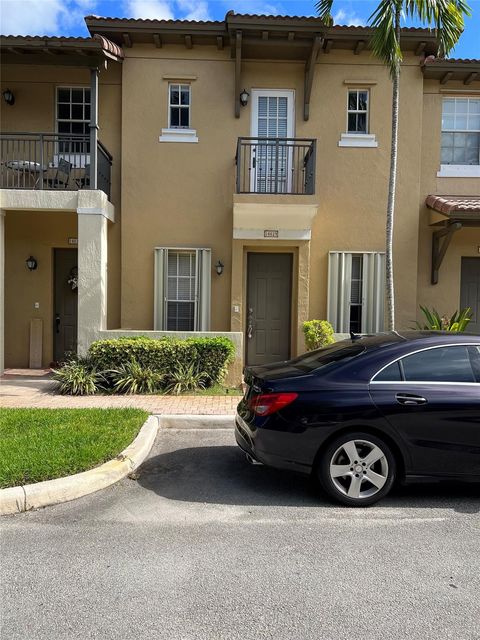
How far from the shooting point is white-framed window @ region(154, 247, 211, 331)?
34.7 ft

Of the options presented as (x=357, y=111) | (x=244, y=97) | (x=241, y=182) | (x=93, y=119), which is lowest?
(x=241, y=182)

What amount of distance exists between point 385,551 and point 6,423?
4671 millimetres

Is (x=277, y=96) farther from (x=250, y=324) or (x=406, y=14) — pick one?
(x=250, y=324)

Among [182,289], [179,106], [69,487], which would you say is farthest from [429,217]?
[69,487]

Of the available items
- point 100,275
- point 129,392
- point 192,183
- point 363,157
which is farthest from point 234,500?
point 363,157

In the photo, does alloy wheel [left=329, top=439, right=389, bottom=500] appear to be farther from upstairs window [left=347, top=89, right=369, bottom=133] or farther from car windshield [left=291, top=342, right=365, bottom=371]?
upstairs window [left=347, top=89, right=369, bottom=133]

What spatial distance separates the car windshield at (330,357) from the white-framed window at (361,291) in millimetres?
5368

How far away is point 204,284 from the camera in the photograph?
10.6 meters

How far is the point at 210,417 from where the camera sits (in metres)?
6.88

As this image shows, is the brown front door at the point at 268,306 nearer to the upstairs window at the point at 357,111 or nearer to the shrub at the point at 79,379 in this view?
the upstairs window at the point at 357,111

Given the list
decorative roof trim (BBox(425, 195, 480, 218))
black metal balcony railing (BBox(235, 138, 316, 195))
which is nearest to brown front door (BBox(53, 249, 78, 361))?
black metal balcony railing (BBox(235, 138, 316, 195))

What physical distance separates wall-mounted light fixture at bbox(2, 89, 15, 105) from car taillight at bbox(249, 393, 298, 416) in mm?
9623

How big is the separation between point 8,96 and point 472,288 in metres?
10.9

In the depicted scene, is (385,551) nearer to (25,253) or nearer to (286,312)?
(286,312)
